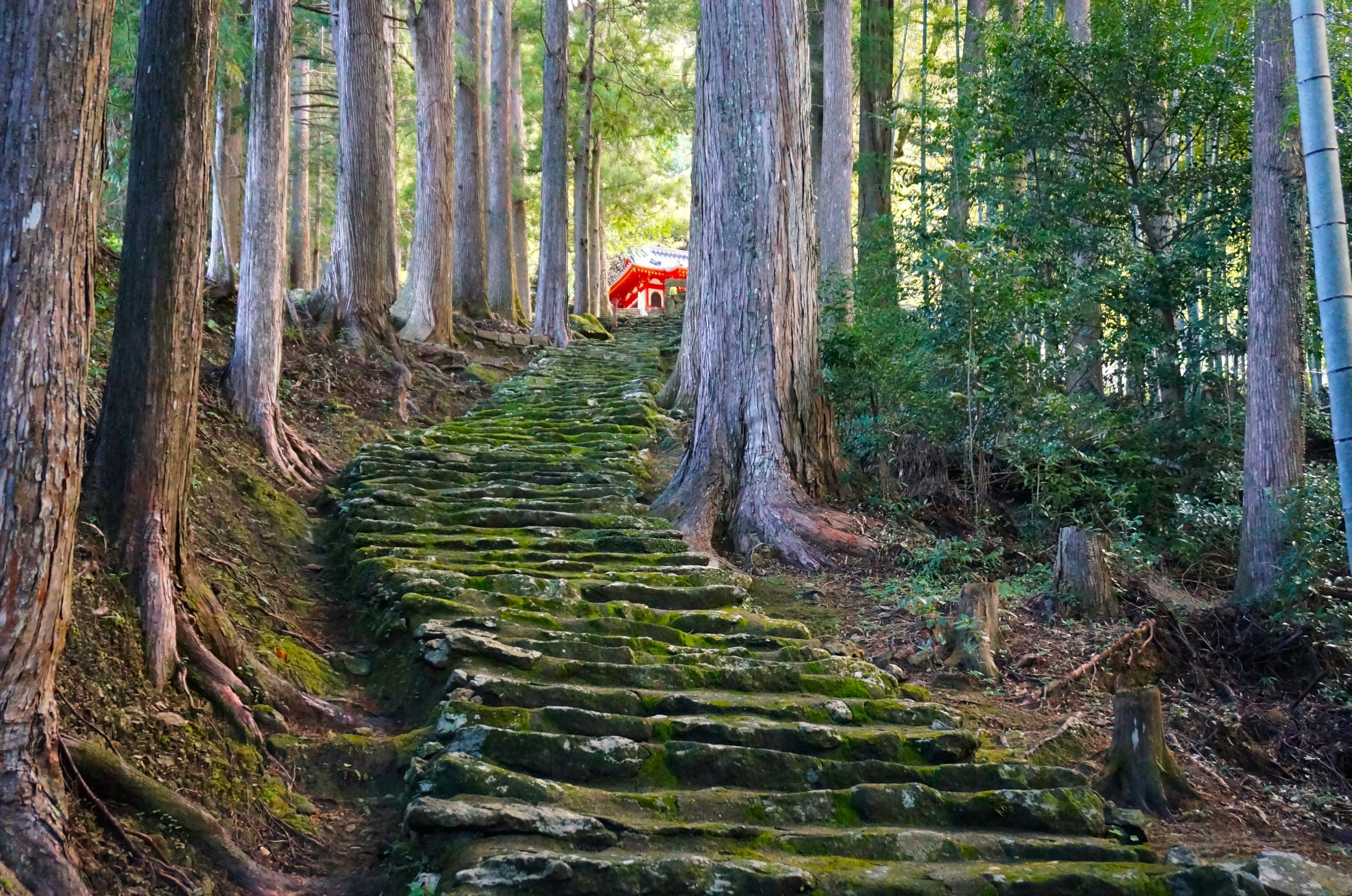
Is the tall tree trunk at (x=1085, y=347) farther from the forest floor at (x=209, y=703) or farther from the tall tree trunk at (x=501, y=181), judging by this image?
the tall tree trunk at (x=501, y=181)

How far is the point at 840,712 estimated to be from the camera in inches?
219

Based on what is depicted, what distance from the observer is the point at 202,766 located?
4711 mm

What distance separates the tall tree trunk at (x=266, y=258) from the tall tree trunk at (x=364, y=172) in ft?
9.67

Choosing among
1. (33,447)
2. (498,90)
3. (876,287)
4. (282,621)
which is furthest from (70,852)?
(498,90)

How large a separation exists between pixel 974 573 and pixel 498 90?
14970 mm

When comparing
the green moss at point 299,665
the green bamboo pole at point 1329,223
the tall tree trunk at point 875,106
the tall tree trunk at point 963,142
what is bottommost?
the green moss at point 299,665

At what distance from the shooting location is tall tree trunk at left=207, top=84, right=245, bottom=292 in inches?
442

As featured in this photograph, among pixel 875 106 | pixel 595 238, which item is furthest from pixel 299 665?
pixel 595 238

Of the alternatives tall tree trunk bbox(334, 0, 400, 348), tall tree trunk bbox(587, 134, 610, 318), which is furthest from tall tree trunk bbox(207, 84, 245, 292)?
tall tree trunk bbox(587, 134, 610, 318)

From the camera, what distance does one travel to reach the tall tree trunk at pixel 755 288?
8.93 meters

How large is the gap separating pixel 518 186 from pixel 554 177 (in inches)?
166

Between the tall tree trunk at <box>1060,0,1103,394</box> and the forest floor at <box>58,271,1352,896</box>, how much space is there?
8.48ft

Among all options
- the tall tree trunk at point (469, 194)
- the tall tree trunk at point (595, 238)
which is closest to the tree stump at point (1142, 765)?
the tall tree trunk at point (469, 194)

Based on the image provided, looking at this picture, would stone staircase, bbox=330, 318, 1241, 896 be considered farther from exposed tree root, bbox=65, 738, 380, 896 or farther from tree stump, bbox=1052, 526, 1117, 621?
tree stump, bbox=1052, 526, 1117, 621
